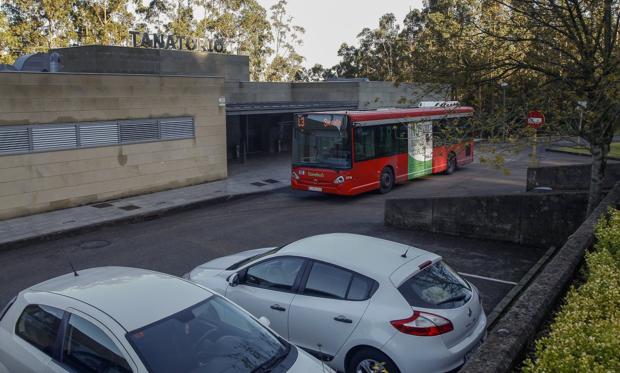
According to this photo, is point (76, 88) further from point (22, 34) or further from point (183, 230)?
point (22, 34)

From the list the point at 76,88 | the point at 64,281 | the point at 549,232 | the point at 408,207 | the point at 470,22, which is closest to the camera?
the point at 64,281

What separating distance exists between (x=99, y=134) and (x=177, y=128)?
123 inches

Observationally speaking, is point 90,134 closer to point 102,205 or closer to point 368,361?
point 102,205

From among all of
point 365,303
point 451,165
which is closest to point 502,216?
point 365,303

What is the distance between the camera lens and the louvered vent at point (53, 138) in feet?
50.2

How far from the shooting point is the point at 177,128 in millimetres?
19469

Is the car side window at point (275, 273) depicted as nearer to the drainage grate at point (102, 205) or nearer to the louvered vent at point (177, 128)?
the drainage grate at point (102, 205)

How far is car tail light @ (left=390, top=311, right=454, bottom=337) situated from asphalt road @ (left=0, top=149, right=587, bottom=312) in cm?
320

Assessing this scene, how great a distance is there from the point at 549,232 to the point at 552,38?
4.06 m

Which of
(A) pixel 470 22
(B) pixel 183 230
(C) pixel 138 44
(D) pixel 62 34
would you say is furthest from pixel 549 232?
(D) pixel 62 34

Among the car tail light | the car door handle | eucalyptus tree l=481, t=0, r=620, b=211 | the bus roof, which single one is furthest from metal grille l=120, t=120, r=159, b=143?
the car tail light

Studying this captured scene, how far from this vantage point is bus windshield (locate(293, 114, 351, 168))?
1789cm

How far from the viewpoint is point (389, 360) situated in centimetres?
593

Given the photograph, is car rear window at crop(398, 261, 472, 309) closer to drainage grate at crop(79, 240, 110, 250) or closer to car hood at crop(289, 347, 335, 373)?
car hood at crop(289, 347, 335, 373)
